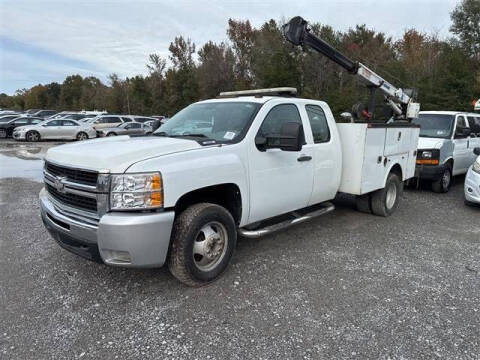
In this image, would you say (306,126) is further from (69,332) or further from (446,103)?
(446,103)

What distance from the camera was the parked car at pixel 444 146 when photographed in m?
8.19

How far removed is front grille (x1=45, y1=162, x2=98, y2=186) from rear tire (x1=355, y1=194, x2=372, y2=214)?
4644 mm

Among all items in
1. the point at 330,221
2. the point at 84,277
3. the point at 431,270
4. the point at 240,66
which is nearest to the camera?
the point at 84,277

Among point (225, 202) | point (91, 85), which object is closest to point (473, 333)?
point (225, 202)

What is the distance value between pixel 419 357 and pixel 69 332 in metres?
2.71

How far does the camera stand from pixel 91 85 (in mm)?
80000

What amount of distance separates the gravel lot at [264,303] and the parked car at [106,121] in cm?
2039

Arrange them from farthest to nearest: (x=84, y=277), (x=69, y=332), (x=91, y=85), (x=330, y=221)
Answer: (x=91, y=85), (x=330, y=221), (x=84, y=277), (x=69, y=332)

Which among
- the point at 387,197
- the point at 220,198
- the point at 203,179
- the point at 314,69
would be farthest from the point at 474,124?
the point at 314,69

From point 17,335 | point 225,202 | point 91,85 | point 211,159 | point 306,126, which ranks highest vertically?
point 91,85

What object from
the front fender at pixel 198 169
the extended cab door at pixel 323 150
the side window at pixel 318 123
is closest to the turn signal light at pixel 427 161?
the extended cab door at pixel 323 150

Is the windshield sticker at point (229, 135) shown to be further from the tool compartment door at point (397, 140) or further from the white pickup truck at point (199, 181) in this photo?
the tool compartment door at point (397, 140)

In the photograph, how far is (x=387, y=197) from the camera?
6.29 metres

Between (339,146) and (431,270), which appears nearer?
(431,270)
